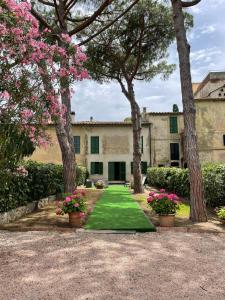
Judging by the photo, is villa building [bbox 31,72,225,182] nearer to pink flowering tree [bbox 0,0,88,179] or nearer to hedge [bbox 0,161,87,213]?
hedge [bbox 0,161,87,213]

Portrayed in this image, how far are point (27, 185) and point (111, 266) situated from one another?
594cm

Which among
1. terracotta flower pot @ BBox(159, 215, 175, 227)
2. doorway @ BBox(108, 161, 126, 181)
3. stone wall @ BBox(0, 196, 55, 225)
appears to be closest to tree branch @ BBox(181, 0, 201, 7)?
terracotta flower pot @ BBox(159, 215, 175, 227)

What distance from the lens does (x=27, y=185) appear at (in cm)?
1047

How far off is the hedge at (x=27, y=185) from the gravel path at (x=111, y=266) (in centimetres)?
133

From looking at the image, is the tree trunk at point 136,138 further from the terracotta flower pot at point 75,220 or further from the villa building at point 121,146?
the villa building at point 121,146

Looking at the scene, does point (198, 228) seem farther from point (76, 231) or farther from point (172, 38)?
point (172, 38)

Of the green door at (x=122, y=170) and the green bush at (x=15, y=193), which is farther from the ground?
the green door at (x=122, y=170)

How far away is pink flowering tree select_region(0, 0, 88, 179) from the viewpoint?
5.57 meters

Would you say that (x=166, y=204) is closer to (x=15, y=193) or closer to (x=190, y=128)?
(x=190, y=128)

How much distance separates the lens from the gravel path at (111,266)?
4.12 m

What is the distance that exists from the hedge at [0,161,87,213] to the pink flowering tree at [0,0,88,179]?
990 millimetres

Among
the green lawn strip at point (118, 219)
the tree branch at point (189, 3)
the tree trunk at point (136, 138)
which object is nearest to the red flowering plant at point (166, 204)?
the green lawn strip at point (118, 219)

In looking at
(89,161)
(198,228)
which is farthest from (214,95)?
(198,228)

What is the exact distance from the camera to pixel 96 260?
17.7 feet
